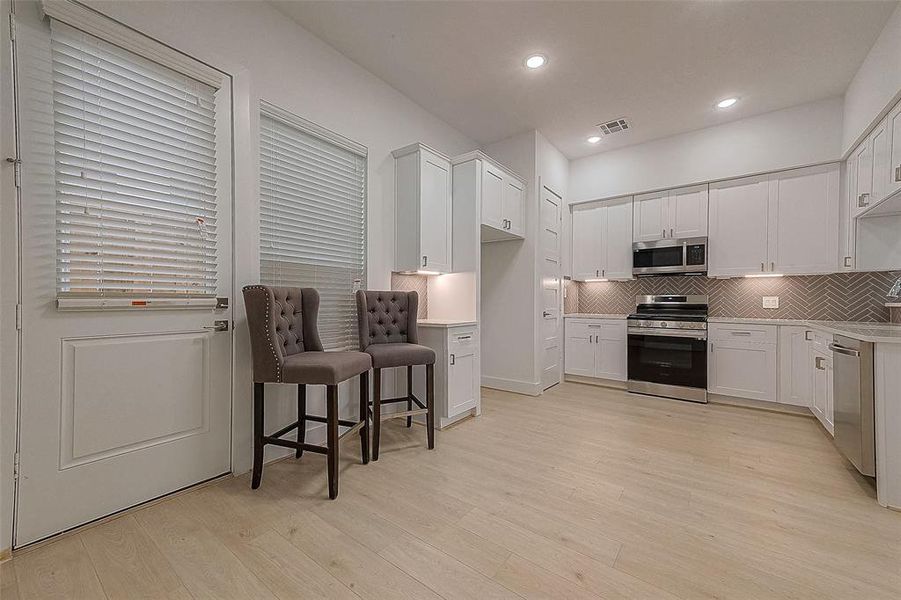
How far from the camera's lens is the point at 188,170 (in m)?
2.10

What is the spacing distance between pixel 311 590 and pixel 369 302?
6.18ft

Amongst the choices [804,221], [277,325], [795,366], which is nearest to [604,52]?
[804,221]

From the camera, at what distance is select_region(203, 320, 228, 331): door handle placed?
2.16 meters

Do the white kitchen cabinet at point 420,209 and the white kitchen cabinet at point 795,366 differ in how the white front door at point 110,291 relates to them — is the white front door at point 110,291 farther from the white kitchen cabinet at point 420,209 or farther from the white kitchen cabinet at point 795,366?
the white kitchen cabinet at point 795,366

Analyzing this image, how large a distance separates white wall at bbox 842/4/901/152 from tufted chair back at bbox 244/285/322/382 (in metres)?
4.14

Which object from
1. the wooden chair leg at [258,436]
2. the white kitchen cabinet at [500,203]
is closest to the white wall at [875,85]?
the white kitchen cabinet at [500,203]

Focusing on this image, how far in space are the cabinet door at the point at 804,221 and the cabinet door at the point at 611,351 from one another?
5.35 ft

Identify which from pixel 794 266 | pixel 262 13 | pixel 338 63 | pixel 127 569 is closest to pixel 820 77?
pixel 794 266

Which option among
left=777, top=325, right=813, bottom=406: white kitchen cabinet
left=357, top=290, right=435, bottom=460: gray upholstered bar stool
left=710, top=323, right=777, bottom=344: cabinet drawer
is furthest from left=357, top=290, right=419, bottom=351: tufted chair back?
left=777, top=325, right=813, bottom=406: white kitchen cabinet

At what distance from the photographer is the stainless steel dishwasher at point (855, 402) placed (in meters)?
2.08

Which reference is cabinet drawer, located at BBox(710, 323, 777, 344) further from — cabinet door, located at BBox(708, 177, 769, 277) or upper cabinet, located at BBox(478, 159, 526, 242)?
upper cabinet, located at BBox(478, 159, 526, 242)

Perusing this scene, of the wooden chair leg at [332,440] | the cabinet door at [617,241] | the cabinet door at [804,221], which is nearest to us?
the wooden chair leg at [332,440]

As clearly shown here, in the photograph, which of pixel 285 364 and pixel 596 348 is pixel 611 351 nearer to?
pixel 596 348

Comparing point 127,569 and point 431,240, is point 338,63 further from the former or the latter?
point 127,569
